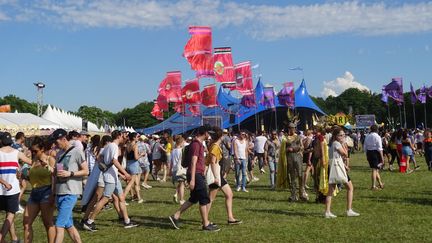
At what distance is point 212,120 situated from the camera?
5028cm

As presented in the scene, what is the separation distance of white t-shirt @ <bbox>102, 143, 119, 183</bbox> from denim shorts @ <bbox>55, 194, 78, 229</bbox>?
2.36 meters

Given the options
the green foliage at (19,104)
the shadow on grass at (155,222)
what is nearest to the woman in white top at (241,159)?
the shadow on grass at (155,222)

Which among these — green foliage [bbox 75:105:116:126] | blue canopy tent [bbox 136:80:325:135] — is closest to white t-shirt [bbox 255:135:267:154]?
blue canopy tent [bbox 136:80:325:135]

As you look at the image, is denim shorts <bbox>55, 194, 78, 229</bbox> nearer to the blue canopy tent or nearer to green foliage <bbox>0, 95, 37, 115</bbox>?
the blue canopy tent

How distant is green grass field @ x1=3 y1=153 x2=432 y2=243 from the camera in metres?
7.44

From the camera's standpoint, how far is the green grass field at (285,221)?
24.4ft

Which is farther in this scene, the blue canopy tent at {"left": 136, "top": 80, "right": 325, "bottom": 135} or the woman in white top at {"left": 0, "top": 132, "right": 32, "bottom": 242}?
the blue canopy tent at {"left": 136, "top": 80, "right": 325, "bottom": 135}

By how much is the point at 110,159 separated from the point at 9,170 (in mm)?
2025

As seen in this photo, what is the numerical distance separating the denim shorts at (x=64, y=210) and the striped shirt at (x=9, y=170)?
3.41ft

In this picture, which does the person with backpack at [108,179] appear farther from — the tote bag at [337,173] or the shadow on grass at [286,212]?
the tote bag at [337,173]

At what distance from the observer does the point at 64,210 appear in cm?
598

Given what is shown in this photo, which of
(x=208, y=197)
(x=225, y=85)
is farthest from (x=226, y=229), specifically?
(x=225, y=85)

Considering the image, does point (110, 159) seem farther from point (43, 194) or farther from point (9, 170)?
point (43, 194)

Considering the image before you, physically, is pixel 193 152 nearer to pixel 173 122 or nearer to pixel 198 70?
pixel 198 70
